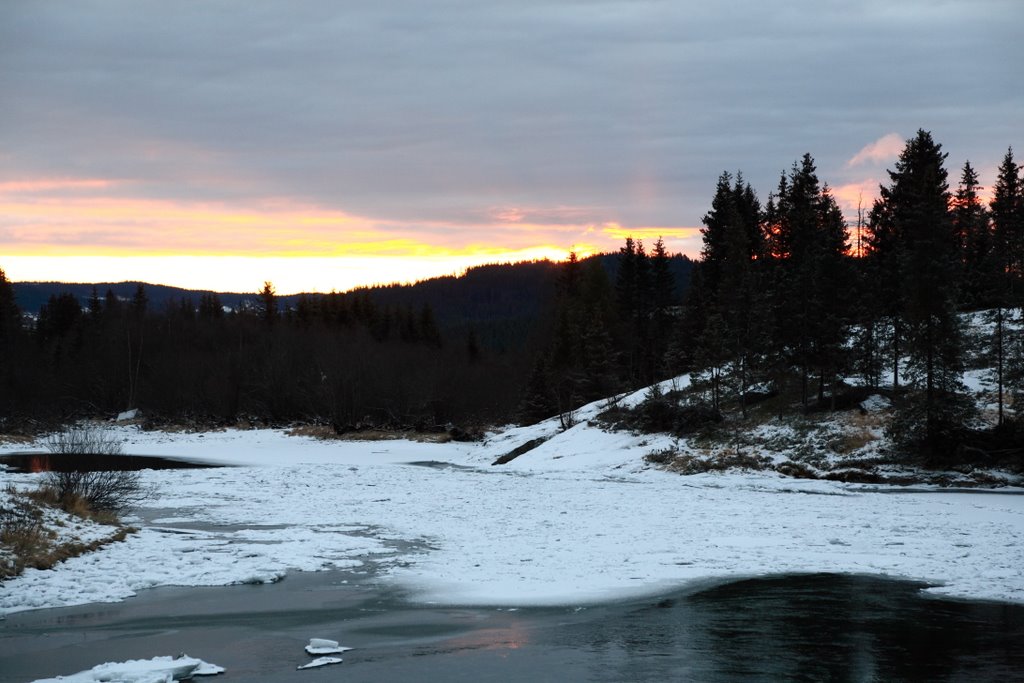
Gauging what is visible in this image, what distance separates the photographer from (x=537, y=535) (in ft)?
75.2

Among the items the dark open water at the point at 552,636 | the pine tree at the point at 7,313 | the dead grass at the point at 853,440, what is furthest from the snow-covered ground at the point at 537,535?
the pine tree at the point at 7,313

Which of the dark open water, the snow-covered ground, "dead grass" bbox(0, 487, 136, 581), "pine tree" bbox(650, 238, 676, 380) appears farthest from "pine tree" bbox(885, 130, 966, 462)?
"pine tree" bbox(650, 238, 676, 380)

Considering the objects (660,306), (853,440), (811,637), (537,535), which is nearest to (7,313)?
(660,306)

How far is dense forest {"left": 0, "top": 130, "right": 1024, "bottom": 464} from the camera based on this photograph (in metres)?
40.0

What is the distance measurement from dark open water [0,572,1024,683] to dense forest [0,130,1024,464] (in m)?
26.0

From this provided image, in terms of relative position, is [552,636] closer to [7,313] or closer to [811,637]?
[811,637]

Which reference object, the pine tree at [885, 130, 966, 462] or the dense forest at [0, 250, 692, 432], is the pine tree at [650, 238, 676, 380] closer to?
the dense forest at [0, 250, 692, 432]

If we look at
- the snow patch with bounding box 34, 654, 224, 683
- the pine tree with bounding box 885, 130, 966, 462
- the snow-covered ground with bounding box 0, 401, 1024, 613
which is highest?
the pine tree with bounding box 885, 130, 966, 462

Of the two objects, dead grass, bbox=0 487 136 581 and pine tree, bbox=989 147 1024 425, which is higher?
pine tree, bbox=989 147 1024 425

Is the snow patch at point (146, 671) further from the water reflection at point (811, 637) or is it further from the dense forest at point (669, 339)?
the dense forest at point (669, 339)

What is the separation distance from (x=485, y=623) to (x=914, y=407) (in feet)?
98.6

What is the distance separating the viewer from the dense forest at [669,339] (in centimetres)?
3997

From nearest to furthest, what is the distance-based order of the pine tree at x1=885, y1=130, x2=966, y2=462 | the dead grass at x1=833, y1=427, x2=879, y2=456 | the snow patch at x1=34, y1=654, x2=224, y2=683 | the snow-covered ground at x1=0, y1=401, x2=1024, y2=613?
the snow patch at x1=34, y1=654, x2=224, y2=683 < the snow-covered ground at x1=0, y1=401, x2=1024, y2=613 < the pine tree at x1=885, y1=130, x2=966, y2=462 < the dead grass at x1=833, y1=427, x2=879, y2=456

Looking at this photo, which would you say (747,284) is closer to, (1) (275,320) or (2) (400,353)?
(2) (400,353)
